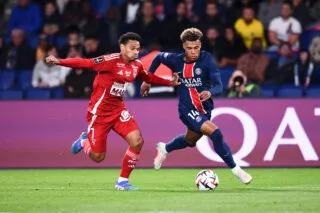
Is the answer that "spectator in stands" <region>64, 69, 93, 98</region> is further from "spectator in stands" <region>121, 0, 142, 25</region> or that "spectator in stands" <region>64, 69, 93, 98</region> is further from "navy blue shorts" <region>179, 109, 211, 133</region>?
"navy blue shorts" <region>179, 109, 211, 133</region>

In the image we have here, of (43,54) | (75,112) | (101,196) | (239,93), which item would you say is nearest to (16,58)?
(43,54)

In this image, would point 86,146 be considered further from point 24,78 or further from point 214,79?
point 24,78

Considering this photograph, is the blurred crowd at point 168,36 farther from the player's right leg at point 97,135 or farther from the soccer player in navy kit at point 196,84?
the player's right leg at point 97,135

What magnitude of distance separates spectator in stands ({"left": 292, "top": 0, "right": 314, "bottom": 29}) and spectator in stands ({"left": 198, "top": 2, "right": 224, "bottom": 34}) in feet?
5.16

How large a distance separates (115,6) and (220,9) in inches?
93.3

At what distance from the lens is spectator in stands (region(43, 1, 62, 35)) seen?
Result: 20.5 meters

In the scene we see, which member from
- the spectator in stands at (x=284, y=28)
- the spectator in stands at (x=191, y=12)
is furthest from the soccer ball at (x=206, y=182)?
the spectator in stands at (x=191, y=12)

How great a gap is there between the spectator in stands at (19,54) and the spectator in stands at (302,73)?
18.2 ft

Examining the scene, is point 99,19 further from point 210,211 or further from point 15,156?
point 210,211

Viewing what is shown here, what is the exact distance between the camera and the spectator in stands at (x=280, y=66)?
17.9m

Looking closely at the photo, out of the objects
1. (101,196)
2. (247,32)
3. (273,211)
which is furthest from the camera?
(247,32)

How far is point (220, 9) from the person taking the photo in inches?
795

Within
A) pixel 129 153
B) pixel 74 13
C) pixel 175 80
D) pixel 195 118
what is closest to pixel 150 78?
pixel 175 80

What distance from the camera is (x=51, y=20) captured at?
2064 centimetres
